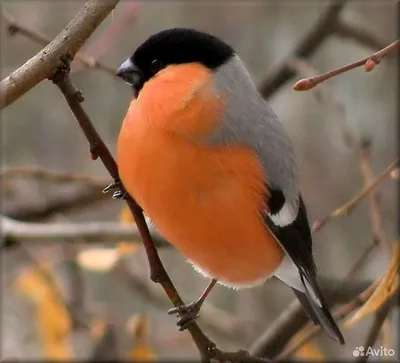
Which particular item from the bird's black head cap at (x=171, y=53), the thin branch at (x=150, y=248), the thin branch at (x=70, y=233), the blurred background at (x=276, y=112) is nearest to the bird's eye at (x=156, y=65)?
the bird's black head cap at (x=171, y=53)

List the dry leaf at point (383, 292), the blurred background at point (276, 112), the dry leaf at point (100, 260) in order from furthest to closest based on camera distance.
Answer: the blurred background at point (276, 112) → the dry leaf at point (100, 260) → the dry leaf at point (383, 292)

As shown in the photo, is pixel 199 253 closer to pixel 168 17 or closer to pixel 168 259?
pixel 168 259

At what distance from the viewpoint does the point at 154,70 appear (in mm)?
792

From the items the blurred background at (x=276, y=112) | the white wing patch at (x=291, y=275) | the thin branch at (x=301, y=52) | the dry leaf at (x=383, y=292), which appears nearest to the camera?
the dry leaf at (x=383, y=292)

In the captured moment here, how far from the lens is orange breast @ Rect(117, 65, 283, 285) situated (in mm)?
694

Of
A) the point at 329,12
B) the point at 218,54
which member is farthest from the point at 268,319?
the point at 218,54

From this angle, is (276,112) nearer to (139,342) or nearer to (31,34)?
(139,342)

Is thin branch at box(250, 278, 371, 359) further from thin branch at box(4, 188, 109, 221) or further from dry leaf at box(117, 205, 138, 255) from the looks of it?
thin branch at box(4, 188, 109, 221)

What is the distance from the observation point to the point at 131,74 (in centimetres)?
79

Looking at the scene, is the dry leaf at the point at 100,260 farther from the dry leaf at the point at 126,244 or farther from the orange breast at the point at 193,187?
the orange breast at the point at 193,187

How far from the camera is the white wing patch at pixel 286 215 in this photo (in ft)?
2.66

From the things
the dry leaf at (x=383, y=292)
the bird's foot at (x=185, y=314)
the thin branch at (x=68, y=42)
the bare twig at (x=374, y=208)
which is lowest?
the bare twig at (x=374, y=208)

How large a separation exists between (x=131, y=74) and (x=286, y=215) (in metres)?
0.25

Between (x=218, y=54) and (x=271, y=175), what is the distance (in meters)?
0.16
